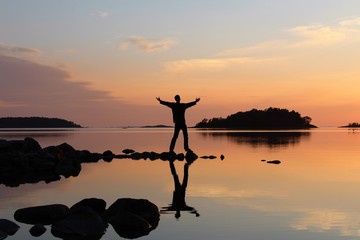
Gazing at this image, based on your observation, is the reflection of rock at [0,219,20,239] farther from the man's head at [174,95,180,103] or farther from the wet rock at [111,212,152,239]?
the man's head at [174,95,180,103]

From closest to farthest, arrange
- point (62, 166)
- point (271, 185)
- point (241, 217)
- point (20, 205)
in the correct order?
1. point (241, 217)
2. point (20, 205)
3. point (271, 185)
4. point (62, 166)

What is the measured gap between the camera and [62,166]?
20.8 metres

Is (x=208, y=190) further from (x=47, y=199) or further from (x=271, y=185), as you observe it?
(x=47, y=199)

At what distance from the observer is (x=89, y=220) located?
892 cm

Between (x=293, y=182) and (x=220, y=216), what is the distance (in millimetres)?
5726

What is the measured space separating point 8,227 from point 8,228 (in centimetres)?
2

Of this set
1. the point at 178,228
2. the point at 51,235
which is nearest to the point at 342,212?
the point at 178,228

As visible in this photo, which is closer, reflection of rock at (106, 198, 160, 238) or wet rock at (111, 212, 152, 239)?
wet rock at (111, 212, 152, 239)

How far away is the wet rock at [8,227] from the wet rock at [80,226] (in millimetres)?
681

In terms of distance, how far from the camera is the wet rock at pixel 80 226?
27.7 feet

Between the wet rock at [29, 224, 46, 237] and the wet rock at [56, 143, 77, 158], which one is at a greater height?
the wet rock at [56, 143, 77, 158]

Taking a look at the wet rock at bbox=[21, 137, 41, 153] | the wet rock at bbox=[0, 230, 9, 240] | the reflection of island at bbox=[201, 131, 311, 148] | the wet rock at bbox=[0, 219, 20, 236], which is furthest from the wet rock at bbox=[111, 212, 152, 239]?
the reflection of island at bbox=[201, 131, 311, 148]

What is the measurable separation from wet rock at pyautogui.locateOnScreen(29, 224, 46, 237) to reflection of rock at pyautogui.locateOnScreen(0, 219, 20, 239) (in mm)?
299

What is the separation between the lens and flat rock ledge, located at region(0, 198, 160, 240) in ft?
28.0
